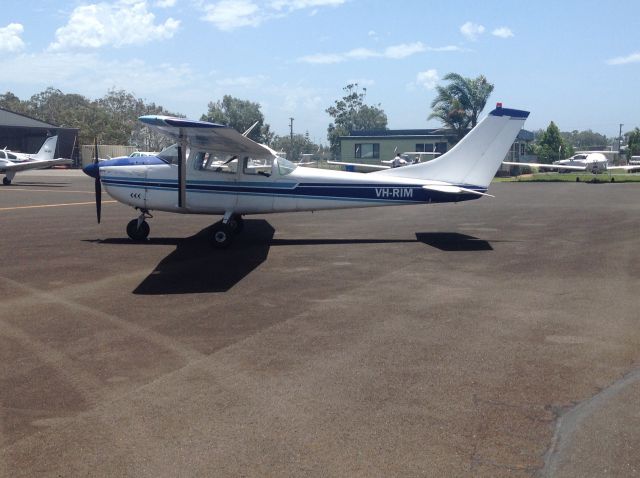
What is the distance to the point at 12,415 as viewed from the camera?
16.4 ft

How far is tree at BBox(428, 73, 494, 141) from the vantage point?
69.1 m

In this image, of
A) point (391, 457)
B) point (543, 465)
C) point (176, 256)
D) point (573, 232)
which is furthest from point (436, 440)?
point (573, 232)

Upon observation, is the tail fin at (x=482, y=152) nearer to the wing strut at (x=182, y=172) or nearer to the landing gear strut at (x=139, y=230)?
the wing strut at (x=182, y=172)

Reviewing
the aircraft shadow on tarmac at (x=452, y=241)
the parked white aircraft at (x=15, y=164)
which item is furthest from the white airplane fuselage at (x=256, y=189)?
the parked white aircraft at (x=15, y=164)

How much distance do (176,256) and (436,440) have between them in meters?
8.87

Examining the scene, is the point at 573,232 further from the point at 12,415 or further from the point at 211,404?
the point at 12,415

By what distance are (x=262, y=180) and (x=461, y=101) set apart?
5932cm

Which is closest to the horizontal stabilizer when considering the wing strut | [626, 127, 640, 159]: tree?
the wing strut

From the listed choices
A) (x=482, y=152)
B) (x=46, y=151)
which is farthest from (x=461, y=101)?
(x=482, y=152)

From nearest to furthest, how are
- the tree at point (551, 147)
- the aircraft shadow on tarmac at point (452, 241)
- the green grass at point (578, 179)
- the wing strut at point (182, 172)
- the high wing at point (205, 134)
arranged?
the high wing at point (205, 134), the wing strut at point (182, 172), the aircraft shadow on tarmac at point (452, 241), the green grass at point (578, 179), the tree at point (551, 147)

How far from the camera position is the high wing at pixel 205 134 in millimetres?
10648

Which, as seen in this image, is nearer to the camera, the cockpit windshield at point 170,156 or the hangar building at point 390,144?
the cockpit windshield at point 170,156

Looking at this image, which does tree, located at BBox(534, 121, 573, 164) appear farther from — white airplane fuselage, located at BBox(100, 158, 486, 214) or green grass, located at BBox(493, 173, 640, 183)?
white airplane fuselage, located at BBox(100, 158, 486, 214)

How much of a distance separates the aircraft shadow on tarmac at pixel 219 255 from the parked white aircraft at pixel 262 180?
58 centimetres
